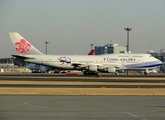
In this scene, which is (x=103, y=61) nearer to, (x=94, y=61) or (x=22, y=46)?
(x=94, y=61)

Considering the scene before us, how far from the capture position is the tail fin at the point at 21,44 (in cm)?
7556

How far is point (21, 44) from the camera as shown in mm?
75750

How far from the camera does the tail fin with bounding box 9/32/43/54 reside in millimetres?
75562

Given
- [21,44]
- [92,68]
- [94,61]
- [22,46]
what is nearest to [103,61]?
[94,61]

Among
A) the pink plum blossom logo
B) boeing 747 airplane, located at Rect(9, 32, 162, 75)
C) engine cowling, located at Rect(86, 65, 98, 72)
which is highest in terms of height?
the pink plum blossom logo

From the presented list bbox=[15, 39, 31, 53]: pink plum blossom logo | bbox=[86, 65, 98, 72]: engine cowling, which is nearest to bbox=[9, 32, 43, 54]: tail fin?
bbox=[15, 39, 31, 53]: pink plum blossom logo

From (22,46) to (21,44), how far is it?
0.43 m

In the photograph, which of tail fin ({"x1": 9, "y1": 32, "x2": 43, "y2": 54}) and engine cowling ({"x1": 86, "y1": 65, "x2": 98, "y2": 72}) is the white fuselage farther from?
tail fin ({"x1": 9, "y1": 32, "x2": 43, "y2": 54})

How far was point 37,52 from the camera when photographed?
76875 millimetres

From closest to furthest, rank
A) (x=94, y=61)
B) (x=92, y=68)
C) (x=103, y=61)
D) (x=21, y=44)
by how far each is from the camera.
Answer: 1. (x=92, y=68)
2. (x=103, y=61)
3. (x=94, y=61)
4. (x=21, y=44)

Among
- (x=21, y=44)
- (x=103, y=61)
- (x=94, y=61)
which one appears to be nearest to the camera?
(x=103, y=61)
